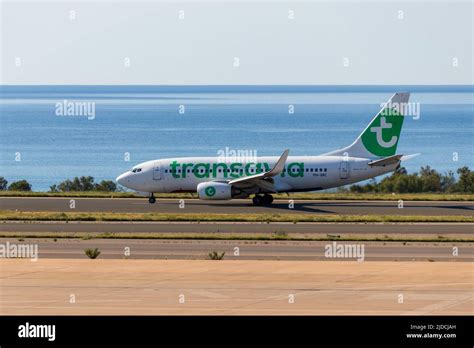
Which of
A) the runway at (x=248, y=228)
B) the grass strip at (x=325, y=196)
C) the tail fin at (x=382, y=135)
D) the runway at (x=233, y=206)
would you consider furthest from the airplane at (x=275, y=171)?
the runway at (x=248, y=228)

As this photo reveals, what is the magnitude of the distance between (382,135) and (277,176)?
23.9 ft

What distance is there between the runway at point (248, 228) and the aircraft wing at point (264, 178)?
1189 centimetres

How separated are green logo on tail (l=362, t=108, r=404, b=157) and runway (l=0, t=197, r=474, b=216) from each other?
3350 mm

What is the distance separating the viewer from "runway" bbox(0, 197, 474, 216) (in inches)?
2431

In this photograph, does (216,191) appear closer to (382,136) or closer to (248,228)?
(382,136)

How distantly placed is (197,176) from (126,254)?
94.7ft

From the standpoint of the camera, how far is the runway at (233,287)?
87.5 feet

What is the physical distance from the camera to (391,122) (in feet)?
229

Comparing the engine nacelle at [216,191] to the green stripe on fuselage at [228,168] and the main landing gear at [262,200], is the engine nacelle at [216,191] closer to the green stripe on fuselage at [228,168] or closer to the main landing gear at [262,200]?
the green stripe on fuselage at [228,168]

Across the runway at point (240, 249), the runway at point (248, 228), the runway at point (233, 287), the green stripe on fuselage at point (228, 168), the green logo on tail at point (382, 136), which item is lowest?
the runway at point (233, 287)

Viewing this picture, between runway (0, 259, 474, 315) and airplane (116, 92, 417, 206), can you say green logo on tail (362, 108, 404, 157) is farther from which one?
runway (0, 259, 474, 315)

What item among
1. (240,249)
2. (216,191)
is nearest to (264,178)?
(216,191)

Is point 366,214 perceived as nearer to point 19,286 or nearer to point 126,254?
point 126,254

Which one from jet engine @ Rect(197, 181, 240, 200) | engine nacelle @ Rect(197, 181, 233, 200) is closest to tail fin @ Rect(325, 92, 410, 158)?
jet engine @ Rect(197, 181, 240, 200)
